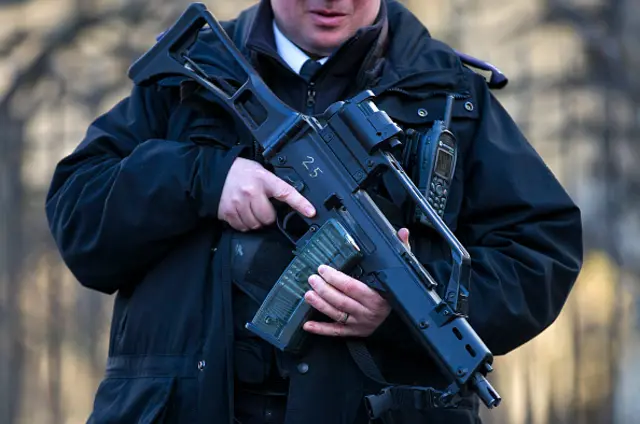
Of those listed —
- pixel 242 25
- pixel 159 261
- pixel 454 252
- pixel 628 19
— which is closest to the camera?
pixel 454 252

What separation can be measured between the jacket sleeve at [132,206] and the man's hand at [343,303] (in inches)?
12.6

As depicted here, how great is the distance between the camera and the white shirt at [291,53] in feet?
10.8

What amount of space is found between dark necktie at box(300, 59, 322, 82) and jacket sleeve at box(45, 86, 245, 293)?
25cm

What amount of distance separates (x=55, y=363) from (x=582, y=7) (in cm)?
453

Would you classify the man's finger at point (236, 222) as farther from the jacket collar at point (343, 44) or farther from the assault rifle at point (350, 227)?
the jacket collar at point (343, 44)

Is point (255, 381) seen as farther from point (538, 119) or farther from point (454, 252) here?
point (538, 119)

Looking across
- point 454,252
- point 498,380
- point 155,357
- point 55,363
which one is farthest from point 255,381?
point 55,363

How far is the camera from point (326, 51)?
10.8ft

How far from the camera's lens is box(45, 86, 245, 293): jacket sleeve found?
3.11 m

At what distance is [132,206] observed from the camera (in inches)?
123

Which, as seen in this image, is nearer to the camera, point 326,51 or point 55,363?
point 326,51

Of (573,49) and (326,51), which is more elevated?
(326,51)

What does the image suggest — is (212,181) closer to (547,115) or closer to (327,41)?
(327,41)

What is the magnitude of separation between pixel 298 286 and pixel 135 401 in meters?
0.44
